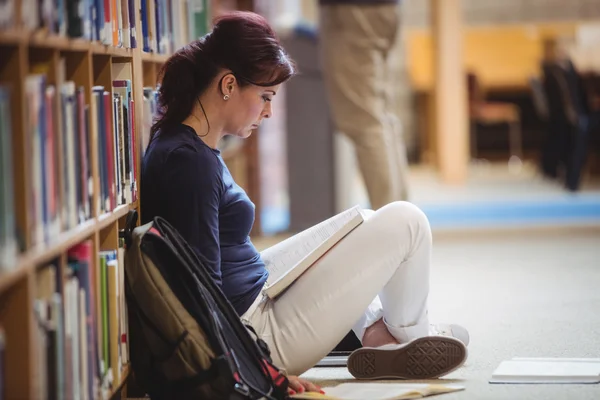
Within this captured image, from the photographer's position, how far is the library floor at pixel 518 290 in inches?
106

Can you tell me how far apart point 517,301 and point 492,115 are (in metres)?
6.24

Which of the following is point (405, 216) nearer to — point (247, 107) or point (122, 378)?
point (247, 107)

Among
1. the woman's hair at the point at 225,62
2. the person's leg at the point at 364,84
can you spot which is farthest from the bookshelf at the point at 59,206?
the person's leg at the point at 364,84

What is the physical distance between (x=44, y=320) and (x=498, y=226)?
14.1 feet

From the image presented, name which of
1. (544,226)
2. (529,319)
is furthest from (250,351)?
(544,226)

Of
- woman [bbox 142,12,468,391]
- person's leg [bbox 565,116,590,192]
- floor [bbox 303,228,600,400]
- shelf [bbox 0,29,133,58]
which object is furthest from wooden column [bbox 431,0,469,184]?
shelf [bbox 0,29,133,58]

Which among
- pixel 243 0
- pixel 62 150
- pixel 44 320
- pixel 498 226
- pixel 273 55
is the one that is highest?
pixel 243 0

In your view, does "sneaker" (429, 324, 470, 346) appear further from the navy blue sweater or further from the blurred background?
the blurred background

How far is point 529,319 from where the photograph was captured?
132 inches

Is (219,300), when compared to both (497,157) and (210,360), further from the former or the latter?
(497,157)

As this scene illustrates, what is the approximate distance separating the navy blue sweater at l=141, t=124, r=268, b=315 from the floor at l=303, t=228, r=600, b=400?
38 centimetres

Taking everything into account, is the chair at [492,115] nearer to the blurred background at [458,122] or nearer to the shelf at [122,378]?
the blurred background at [458,122]

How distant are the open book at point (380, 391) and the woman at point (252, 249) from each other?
6 cm

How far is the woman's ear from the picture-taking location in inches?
93.8
